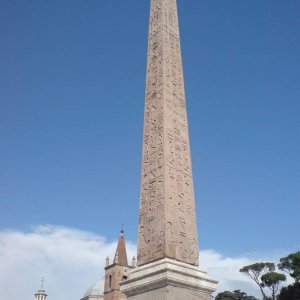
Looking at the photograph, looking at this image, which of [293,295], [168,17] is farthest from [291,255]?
[168,17]

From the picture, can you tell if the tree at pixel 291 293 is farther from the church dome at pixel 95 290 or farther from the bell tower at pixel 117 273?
the church dome at pixel 95 290

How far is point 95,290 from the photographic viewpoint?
45969mm

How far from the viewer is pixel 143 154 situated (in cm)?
738

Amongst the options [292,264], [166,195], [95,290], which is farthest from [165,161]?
[95,290]

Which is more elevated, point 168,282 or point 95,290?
point 95,290

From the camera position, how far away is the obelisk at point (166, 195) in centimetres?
591

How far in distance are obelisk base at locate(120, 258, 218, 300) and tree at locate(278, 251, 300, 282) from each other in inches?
1066

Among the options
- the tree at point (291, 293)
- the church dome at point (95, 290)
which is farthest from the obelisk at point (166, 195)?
the church dome at point (95, 290)

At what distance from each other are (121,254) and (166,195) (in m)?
35.1

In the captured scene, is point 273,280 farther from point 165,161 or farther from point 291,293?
point 165,161

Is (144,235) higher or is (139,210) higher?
(139,210)

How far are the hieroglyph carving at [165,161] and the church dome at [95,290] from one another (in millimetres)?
41652

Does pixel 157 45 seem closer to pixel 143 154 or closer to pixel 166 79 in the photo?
pixel 166 79

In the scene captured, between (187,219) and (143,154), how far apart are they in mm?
1493
